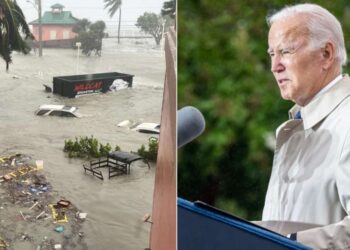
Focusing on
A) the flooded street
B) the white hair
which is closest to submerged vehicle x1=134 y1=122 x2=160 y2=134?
the flooded street

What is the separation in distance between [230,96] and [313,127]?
0.33 metres

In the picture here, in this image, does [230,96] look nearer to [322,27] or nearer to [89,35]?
Result: [322,27]

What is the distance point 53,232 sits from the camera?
195cm

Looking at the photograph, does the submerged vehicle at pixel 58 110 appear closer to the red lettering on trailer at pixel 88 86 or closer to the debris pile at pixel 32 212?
the red lettering on trailer at pixel 88 86

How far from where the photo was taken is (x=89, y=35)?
1875mm

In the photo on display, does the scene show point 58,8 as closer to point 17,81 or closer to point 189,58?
point 17,81

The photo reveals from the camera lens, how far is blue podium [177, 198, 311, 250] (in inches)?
69.5

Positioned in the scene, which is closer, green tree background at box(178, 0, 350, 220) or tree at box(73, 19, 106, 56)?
green tree background at box(178, 0, 350, 220)

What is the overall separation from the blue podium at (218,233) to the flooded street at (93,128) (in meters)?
0.20

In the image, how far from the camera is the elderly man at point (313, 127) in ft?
5.54

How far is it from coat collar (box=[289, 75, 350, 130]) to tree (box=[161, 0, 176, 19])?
58 cm

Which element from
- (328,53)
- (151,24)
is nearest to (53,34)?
(151,24)

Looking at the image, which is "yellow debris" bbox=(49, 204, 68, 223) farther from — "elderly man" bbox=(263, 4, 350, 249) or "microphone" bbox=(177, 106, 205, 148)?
"elderly man" bbox=(263, 4, 350, 249)

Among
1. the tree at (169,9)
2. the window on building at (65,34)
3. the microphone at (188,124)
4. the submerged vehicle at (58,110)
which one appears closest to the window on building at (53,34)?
the window on building at (65,34)
